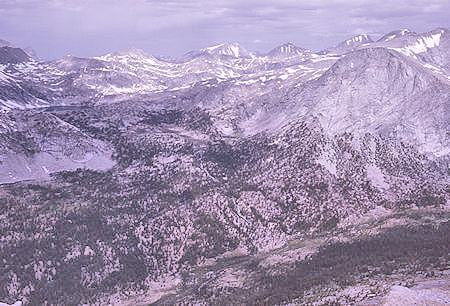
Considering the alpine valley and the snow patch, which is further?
the snow patch

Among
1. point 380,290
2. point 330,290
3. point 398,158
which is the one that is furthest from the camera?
Result: point 398,158

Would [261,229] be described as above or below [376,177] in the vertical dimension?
below

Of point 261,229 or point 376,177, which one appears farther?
point 376,177

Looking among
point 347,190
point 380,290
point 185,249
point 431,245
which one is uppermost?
point 380,290

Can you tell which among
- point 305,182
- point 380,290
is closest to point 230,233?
point 305,182

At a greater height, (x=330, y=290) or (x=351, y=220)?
(x=330, y=290)

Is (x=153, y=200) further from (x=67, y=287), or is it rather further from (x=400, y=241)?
(x=400, y=241)

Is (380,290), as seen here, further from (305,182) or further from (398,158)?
(398,158)

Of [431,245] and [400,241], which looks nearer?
[431,245]

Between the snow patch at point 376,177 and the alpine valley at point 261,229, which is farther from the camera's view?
the snow patch at point 376,177

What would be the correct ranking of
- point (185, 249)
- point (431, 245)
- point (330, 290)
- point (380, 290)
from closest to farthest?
point (380, 290)
point (330, 290)
point (431, 245)
point (185, 249)
